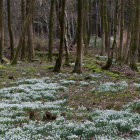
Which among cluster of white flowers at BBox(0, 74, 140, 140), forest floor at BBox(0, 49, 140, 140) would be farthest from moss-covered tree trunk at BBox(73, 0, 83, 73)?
cluster of white flowers at BBox(0, 74, 140, 140)

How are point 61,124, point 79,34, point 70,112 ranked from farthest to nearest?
1. point 79,34
2. point 70,112
3. point 61,124

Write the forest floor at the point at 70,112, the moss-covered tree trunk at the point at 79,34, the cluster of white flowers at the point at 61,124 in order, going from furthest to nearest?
1. the moss-covered tree trunk at the point at 79,34
2. the forest floor at the point at 70,112
3. the cluster of white flowers at the point at 61,124

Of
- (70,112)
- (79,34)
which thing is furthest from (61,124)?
(79,34)

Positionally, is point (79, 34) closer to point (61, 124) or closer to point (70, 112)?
point (70, 112)

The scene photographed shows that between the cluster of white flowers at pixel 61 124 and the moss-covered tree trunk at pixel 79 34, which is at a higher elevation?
the moss-covered tree trunk at pixel 79 34

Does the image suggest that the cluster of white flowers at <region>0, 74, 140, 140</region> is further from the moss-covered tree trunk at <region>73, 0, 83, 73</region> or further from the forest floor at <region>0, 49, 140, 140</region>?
the moss-covered tree trunk at <region>73, 0, 83, 73</region>

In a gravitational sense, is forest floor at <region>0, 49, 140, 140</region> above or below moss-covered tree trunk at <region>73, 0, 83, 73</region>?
below

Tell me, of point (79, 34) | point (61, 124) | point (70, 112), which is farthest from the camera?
point (79, 34)

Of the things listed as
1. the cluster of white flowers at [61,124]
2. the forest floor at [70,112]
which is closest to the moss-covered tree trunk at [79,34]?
the forest floor at [70,112]

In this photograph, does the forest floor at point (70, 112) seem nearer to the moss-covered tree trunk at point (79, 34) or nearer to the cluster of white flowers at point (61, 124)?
the cluster of white flowers at point (61, 124)

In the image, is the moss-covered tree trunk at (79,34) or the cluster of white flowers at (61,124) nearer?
the cluster of white flowers at (61,124)

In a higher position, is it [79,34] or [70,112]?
[79,34]

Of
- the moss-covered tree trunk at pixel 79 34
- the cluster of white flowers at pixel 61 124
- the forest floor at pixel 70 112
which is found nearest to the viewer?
the cluster of white flowers at pixel 61 124

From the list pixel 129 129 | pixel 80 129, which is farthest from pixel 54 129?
pixel 129 129
